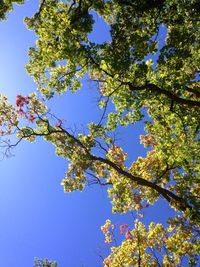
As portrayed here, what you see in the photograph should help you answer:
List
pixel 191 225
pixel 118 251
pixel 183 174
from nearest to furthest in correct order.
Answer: pixel 191 225 < pixel 183 174 < pixel 118 251

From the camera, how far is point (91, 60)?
1410 cm

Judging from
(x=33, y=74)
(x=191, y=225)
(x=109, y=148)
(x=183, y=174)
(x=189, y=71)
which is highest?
(x=189, y=71)

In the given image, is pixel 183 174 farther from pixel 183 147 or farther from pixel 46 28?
pixel 46 28

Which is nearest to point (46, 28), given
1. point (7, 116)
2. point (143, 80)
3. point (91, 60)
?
point (91, 60)

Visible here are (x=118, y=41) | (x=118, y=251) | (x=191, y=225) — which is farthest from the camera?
(x=118, y=251)

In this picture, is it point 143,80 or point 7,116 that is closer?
point 143,80

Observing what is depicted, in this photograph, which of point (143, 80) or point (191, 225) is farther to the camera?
point (191, 225)

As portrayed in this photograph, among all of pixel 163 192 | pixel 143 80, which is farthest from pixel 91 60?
pixel 163 192

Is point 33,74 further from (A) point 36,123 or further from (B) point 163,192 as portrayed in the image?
(B) point 163,192

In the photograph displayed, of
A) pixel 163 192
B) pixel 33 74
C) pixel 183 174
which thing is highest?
pixel 33 74

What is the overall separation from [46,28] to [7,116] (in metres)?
5.84

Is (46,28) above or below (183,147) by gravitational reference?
above

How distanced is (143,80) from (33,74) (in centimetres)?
539

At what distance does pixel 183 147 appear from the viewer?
1708cm
